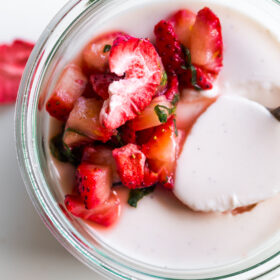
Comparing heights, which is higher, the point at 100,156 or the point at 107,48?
the point at 107,48

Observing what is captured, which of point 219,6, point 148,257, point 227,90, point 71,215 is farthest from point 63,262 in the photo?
point 219,6

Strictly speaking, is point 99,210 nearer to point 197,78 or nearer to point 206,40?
point 197,78

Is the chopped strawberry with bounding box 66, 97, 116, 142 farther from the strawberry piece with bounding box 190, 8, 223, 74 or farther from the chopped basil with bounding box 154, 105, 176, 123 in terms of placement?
the strawberry piece with bounding box 190, 8, 223, 74

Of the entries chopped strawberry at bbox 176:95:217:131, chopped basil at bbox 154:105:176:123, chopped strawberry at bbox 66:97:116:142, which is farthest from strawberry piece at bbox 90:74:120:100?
chopped strawberry at bbox 176:95:217:131

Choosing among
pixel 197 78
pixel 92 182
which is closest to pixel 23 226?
pixel 92 182

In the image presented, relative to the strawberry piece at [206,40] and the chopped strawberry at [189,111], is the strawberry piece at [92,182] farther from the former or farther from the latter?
the strawberry piece at [206,40]

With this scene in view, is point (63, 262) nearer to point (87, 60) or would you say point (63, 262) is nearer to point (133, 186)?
point (133, 186)

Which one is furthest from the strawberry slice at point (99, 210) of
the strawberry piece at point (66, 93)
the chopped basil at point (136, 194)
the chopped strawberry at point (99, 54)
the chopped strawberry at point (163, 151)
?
the chopped strawberry at point (99, 54)
